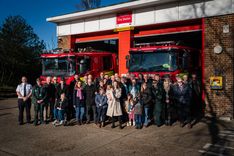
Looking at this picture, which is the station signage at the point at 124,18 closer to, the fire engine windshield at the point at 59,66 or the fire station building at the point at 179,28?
the fire station building at the point at 179,28

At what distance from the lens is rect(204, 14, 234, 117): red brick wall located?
9.96 m

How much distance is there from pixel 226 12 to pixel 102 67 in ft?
21.3

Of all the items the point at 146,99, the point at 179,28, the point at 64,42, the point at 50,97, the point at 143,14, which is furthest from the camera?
the point at 64,42

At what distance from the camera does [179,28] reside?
12.4 metres

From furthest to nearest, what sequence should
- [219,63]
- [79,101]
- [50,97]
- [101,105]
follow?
[219,63], [50,97], [79,101], [101,105]

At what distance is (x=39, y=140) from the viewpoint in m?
7.09

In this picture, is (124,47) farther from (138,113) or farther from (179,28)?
(138,113)

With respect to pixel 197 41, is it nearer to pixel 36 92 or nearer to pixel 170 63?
pixel 170 63

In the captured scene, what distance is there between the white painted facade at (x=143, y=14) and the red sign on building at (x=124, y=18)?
0.21 m

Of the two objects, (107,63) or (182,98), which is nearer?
(182,98)

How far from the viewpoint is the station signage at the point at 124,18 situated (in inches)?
523

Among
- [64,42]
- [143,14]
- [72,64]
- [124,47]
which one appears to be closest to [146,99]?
[72,64]

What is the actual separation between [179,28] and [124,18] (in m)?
3.12

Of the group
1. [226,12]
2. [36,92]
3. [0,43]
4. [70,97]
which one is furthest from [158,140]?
[0,43]
